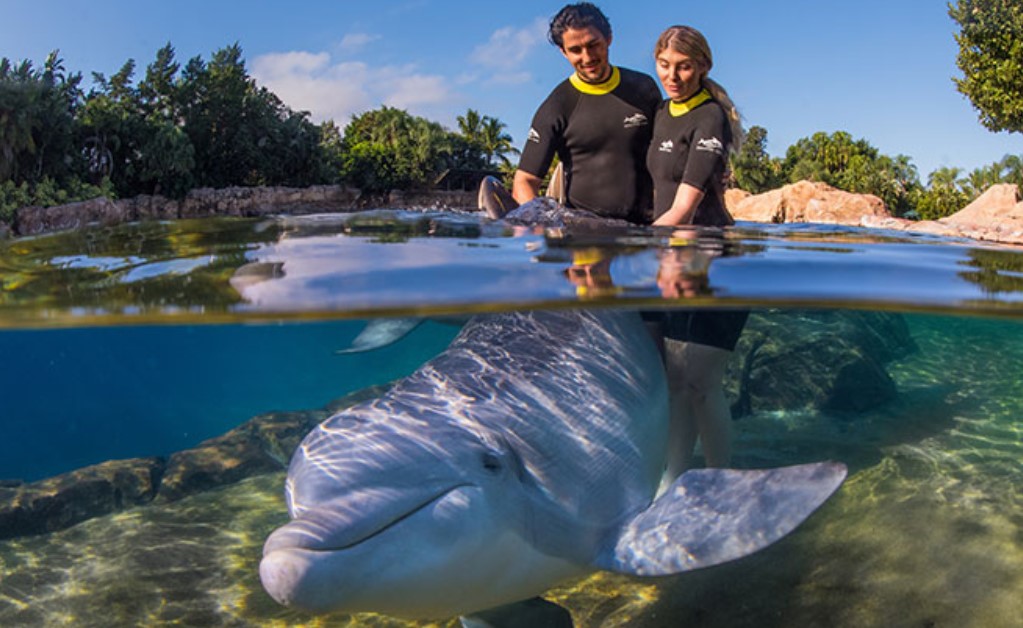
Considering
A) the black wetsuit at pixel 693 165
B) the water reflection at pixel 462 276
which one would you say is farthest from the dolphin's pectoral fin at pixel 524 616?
the black wetsuit at pixel 693 165

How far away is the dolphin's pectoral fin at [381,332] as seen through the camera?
6.51m

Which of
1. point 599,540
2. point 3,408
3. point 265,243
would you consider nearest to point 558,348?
point 599,540

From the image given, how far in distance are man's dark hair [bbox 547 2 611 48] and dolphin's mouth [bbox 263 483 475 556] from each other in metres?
4.11

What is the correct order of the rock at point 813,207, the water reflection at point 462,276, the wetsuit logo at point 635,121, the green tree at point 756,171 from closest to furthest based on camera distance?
1. the water reflection at point 462,276
2. the wetsuit logo at point 635,121
3. the rock at point 813,207
4. the green tree at point 756,171

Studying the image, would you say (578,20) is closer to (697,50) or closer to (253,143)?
(697,50)

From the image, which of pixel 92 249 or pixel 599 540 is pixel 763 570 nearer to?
pixel 599 540

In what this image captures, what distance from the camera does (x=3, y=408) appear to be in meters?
13.6

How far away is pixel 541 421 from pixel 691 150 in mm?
2470


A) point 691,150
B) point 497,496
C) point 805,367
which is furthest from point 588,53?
point 805,367

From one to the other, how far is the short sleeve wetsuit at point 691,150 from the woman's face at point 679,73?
0.08 m

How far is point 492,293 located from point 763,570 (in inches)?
98.0

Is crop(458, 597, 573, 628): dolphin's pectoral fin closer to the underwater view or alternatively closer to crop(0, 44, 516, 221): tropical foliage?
the underwater view

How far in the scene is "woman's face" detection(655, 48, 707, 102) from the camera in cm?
571

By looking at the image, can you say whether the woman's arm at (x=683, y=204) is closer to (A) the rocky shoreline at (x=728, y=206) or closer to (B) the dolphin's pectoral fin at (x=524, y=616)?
(B) the dolphin's pectoral fin at (x=524, y=616)
